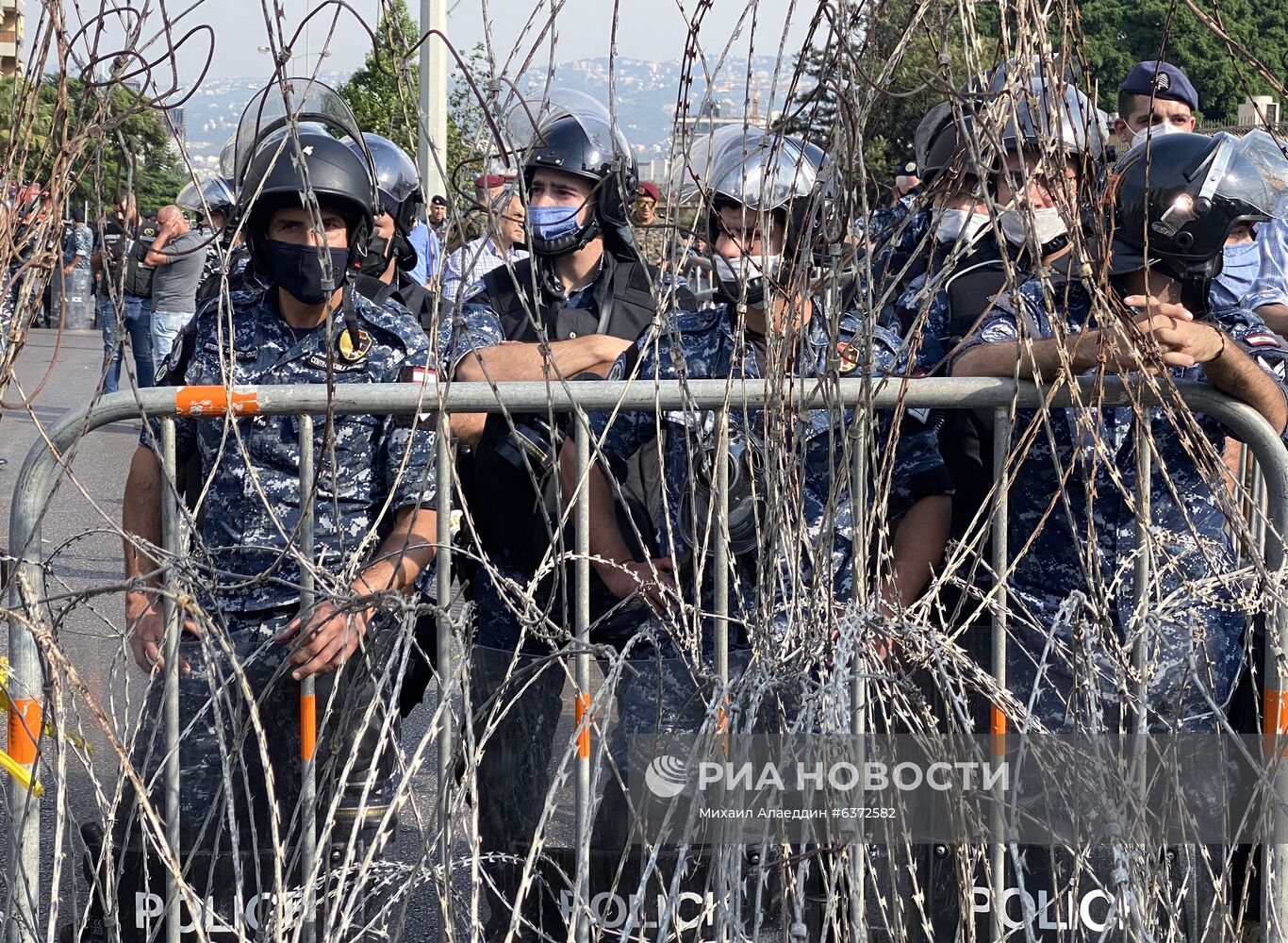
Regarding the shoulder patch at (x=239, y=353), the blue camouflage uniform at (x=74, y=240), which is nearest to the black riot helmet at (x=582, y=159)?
the shoulder patch at (x=239, y=353)

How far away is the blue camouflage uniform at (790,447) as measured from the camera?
2.50 m

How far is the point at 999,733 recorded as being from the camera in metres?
2.83

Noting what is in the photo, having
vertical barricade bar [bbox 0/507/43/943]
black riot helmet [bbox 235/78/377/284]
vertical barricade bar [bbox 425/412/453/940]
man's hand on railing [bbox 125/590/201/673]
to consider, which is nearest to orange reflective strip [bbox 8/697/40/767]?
vertical barricade bar [bbox 0/507/43/943]

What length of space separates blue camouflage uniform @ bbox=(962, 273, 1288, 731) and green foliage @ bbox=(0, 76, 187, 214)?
1526mm

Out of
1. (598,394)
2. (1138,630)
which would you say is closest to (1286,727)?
(1138,630)

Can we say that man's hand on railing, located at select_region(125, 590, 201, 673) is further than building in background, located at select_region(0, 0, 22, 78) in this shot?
Yes

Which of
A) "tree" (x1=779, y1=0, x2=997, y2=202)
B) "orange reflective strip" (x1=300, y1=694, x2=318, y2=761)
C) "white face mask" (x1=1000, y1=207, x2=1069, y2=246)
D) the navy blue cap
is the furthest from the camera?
the navy blue cap

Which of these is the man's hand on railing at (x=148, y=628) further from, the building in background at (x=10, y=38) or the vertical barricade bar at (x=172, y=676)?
the building in background at (x=10, y=38)

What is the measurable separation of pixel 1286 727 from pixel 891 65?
136cm

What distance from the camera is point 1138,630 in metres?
2.68

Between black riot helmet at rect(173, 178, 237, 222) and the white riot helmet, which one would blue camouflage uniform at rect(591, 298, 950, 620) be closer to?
the white riot helmet

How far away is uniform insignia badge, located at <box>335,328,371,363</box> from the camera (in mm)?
3241

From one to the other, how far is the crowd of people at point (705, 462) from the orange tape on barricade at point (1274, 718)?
121 mm

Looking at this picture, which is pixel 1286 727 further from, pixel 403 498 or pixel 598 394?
pixel 403 498
